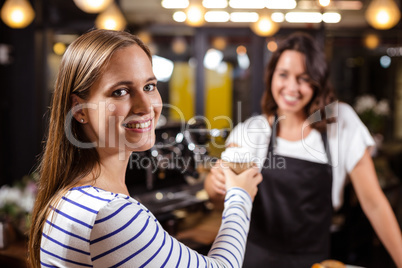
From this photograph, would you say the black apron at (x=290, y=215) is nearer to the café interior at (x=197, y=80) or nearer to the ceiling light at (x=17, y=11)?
the café interior at (x=197, y=80)

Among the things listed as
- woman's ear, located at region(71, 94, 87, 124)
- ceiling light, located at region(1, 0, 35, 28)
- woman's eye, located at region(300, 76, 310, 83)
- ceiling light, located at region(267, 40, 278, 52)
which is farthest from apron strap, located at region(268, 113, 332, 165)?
ceiling light, located at region(267, 40, 278, 52)

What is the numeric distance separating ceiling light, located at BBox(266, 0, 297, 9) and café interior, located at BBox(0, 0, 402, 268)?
0.05 feet

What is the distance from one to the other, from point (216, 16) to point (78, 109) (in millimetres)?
→ 6050

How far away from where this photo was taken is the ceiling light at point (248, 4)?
5980 mm

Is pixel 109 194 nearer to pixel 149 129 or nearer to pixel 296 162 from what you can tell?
pixel 149 129

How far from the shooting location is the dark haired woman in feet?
5.69

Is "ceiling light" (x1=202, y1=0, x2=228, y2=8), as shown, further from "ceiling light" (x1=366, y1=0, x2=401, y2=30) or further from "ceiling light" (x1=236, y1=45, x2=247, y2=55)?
"ceiling light" (x1=366, y1=0, x2=401, y2=30)

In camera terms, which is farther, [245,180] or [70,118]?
[245,180]

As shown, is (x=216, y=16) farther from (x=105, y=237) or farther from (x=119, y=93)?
(x=105, y=237)

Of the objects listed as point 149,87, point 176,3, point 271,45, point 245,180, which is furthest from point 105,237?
point 271,45

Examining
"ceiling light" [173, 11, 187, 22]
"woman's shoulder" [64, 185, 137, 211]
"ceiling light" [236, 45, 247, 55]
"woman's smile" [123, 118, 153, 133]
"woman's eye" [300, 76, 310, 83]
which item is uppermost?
"ceiling light" [173, 11, 187, 22]

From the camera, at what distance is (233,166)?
1224mm

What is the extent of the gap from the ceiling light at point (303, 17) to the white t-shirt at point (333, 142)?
4.70m

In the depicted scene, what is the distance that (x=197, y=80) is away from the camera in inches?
255
